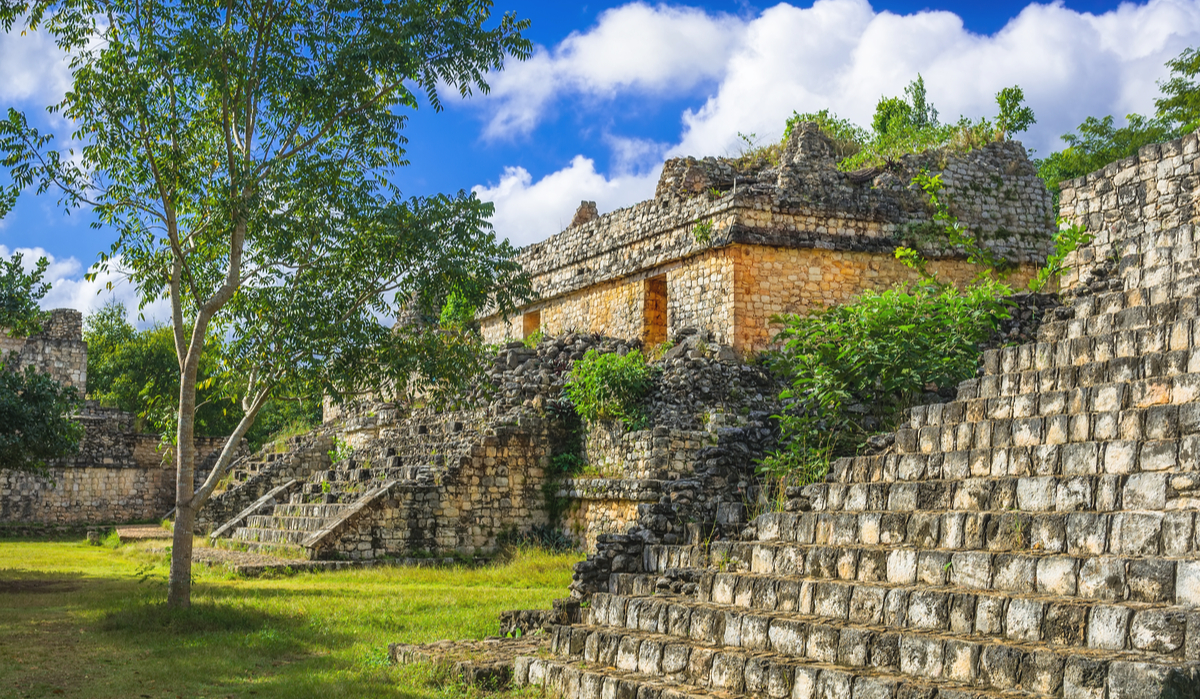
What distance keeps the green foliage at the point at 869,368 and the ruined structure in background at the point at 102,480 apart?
56.6 ft

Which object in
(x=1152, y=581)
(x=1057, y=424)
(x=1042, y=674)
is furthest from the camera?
(x=1057, y=424)

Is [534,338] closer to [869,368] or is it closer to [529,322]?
[529,322]

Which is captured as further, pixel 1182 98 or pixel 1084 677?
pixel 1182 98

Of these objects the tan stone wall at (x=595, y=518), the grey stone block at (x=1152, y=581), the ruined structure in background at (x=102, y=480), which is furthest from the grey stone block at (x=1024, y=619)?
the ruined structure in background at (x=102, y=480)

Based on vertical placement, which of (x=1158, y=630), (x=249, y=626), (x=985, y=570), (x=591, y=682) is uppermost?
(x=985, y=570)

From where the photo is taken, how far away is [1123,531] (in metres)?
5.50

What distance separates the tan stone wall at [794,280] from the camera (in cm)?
1498

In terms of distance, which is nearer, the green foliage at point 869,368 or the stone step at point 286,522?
the green foliage at point 869,368

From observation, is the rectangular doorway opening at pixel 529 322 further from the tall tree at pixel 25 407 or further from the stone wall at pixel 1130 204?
the stone wall at pixel 1130 204

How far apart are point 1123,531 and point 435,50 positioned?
7424 millimetres

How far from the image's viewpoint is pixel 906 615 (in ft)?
18.9

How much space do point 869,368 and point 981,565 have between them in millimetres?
4386

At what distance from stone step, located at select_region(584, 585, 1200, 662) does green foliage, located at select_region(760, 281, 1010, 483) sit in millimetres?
2007

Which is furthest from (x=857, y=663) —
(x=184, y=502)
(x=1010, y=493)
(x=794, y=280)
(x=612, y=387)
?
(x=794, y=280)
